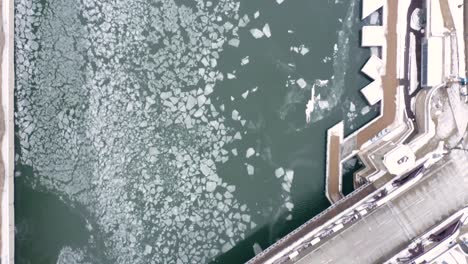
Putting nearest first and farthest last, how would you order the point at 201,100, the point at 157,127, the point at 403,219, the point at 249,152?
the point at 403,219 → the point at 157,127 → the point at 201,100 → the point at 249,152

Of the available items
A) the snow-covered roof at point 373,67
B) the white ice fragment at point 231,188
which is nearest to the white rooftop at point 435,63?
the snow-covered roof at point 373,67

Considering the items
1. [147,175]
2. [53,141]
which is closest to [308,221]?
[147,175]

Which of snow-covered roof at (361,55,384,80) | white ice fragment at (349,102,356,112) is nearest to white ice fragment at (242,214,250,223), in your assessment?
white ice fragment at (349,102,356,112)

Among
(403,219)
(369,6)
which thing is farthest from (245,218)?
(369,6)

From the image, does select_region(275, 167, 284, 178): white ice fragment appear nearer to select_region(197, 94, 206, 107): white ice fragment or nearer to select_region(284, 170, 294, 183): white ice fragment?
select_region(284, 170, 294, 183): white ice fragment

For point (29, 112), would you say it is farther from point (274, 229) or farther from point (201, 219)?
point (274, 229)

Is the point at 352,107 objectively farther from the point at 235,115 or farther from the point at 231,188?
the point at 231,188
